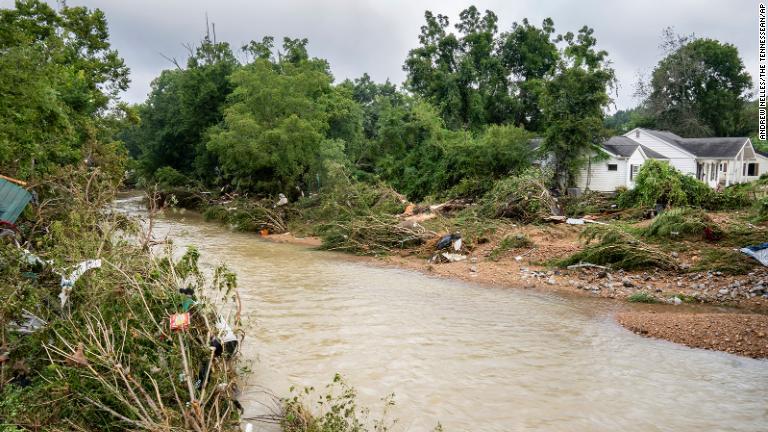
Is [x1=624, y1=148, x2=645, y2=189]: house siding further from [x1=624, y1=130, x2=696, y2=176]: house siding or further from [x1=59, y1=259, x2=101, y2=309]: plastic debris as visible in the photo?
[x1=59, y1=259, x2=101, y2=309]: plastic debris

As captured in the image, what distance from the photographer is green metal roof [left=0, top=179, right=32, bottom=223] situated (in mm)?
7961

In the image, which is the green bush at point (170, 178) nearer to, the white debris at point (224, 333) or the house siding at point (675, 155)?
the house siding at point (675, 155)

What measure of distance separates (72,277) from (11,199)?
2.69 metres

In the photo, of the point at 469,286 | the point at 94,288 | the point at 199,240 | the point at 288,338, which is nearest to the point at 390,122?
the point at 199,240

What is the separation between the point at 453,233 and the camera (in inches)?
630

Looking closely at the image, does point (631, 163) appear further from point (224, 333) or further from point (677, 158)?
point (224, 333)

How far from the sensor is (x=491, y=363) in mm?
7988

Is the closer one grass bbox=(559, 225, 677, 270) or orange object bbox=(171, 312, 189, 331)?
orange object bbox=(171, 312, 189, 331)

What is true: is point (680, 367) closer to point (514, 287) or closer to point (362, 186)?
point (514, 287)

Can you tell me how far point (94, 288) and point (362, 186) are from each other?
51.2 feet

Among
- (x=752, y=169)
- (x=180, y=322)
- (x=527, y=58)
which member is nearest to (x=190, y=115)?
(x=527, y=58)

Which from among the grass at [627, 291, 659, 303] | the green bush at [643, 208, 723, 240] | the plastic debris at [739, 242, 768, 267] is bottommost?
the grass at [627, 291, 659, 303]

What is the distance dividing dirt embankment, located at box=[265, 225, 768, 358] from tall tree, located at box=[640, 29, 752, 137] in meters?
36.1

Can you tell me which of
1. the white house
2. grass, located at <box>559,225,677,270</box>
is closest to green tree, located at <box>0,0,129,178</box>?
grass, located at <box>559,225,677,270</box>
